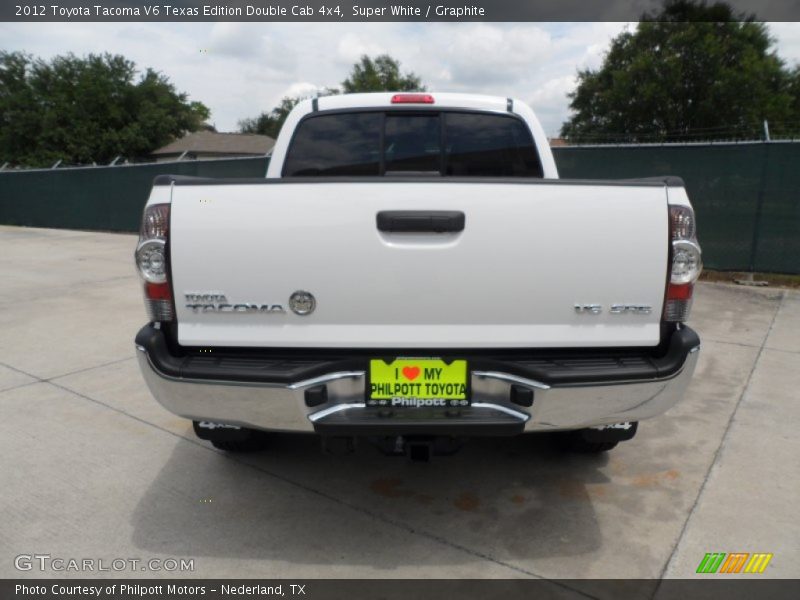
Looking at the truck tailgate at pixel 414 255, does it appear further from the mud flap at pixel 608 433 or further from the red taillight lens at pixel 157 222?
the mud flap at pixel 608 433

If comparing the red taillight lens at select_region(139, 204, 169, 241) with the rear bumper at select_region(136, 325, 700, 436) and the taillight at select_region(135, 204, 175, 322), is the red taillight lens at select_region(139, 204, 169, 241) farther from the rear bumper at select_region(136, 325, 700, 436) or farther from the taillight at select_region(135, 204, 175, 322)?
the rear bumper at select_region(136, 325, 700, 436)

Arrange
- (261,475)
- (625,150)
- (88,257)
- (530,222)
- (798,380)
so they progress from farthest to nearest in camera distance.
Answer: (88,257)
(625,150)
(798,380)
(261,475)
(530,222)

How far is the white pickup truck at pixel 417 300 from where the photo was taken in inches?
95.3

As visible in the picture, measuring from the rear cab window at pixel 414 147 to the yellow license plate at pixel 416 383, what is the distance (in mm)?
1750

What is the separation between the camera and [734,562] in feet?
8.86

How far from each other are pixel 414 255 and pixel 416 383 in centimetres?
50

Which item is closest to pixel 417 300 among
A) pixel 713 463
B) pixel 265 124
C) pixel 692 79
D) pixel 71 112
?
pixel 713 463

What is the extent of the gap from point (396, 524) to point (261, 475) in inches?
34.7

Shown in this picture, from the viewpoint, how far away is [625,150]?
966cm

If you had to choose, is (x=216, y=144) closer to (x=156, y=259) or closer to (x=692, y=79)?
(x=692, y=79)

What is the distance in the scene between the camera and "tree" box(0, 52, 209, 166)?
137ft

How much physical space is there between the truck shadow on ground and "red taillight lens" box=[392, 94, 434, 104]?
2.12 meters
